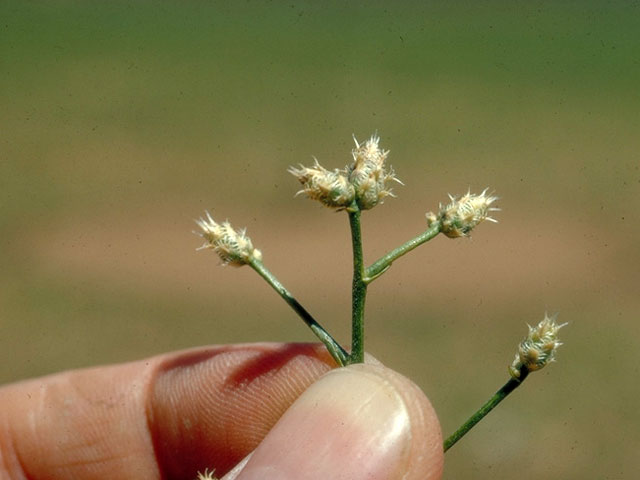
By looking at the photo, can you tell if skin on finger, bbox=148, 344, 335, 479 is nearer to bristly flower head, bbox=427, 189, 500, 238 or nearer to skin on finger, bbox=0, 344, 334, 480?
skin on finger, bbox=0, 344, 334, 480

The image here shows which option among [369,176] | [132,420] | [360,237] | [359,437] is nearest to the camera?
[360,237]

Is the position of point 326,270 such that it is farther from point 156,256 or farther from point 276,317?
point 156,256

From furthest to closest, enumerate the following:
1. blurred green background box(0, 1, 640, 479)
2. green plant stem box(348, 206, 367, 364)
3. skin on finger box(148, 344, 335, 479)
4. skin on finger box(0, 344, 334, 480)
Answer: blurred green background box(0, 1, 640, 479)
skin on finger box(0, 344, 334, 480)
skin on finger box(148, 344, 335, 479)
green plant stem box(348, 206, 367, 364)

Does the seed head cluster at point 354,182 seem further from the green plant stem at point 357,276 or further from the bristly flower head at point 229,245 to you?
the bristly flower head at point 229,245

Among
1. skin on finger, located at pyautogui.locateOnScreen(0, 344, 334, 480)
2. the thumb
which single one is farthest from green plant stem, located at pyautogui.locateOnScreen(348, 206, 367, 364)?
skin on finger, located at pyautogui.locateOnScreen(0, 344, 334, 480)

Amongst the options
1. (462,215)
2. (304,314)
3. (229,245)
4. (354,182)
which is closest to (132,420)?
(229,245)

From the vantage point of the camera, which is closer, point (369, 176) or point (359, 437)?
point (369, 176)

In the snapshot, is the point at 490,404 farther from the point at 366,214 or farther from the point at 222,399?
the point at 366,214

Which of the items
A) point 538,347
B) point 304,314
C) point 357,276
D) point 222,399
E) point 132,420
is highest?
point 357,276
